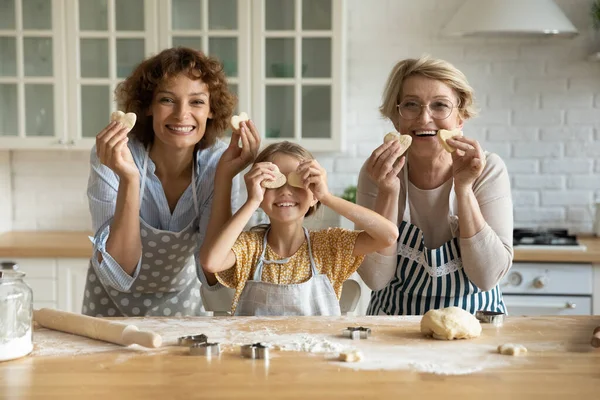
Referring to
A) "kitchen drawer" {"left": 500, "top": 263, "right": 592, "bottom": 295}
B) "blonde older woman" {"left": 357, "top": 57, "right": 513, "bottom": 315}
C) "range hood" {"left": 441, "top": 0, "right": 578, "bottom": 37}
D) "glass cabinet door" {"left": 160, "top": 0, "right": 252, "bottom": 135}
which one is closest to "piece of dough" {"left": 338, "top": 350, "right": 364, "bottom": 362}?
"blonde older woman" {"left": 357, "top": 57, "right": 513, "bottom": 315}

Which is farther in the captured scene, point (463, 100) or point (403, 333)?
point (463, 100)

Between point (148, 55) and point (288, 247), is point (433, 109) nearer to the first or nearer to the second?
point (288, 247)

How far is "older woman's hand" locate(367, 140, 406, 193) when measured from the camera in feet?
7.08

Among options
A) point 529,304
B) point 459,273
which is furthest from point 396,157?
point 529,304

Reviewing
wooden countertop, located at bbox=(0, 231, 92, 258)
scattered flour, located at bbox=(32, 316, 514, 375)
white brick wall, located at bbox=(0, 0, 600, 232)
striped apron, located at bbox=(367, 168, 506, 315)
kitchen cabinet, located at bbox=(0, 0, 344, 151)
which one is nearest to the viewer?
scattered flour, located at bbox=(32, 316, 514, 375)

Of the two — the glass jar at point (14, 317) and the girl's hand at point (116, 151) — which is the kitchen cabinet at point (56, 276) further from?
the glass jar at point (14, 317)

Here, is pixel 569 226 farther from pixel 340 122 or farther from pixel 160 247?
pixel 160 247

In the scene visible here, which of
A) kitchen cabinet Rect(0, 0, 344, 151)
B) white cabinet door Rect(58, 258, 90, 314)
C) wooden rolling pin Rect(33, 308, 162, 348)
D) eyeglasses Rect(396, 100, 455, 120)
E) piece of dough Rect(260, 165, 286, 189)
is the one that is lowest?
white cabinet door Rect(58, 258, 90, 314)

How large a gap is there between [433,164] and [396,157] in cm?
20

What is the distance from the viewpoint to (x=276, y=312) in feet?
6.88

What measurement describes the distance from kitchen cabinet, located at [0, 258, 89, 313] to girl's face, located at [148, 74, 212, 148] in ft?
4.92

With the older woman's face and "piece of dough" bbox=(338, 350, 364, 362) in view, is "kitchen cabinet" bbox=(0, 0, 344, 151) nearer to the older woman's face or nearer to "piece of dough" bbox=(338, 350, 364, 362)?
the older woman's face

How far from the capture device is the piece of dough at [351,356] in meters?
1.59

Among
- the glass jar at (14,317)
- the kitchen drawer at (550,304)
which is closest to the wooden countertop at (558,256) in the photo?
the kitchen drawer at (550,304)
